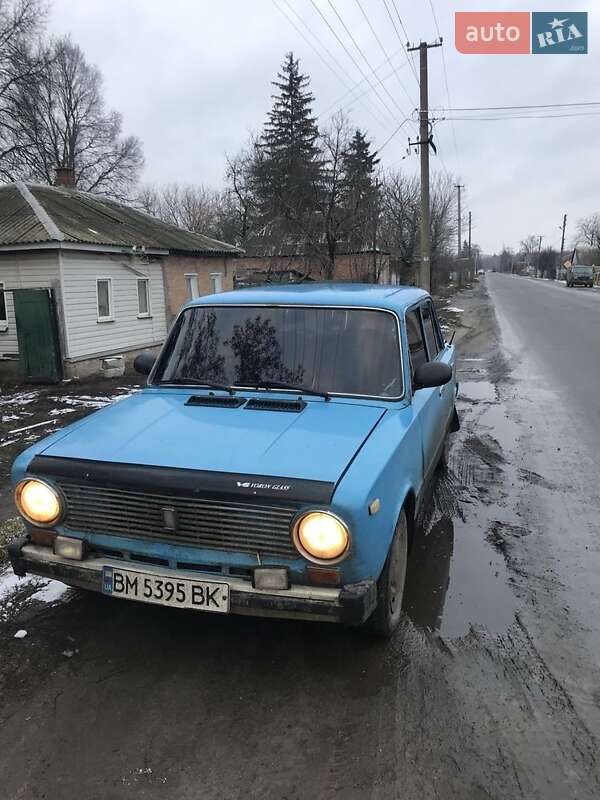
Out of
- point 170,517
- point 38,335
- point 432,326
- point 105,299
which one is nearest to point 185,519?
point 170,517

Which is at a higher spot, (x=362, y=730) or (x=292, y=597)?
(x=292, y=597)

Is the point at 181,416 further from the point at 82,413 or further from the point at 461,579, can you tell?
the point at 82,413

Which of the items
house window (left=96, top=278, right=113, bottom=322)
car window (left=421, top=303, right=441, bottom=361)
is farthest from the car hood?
house window (left=96, top=278, right=113, bottom=322)

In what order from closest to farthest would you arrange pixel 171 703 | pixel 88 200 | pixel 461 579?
pixel 171 703 → pixel 461 579 → pixel 88 200

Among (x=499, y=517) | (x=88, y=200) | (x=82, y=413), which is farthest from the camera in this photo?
(x=88, y=200)

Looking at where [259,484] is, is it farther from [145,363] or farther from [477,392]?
[477,392]

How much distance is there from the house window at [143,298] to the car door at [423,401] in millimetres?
13676

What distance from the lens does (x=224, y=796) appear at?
2.18 metres

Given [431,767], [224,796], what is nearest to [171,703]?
[224,796]

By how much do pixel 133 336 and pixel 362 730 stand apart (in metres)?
15.2

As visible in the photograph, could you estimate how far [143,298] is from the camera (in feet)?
56.8

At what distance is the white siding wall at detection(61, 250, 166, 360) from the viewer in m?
13.6

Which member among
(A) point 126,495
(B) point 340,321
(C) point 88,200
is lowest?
(A) point 126,495

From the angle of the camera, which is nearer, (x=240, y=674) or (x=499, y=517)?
(x=240, y=674)
